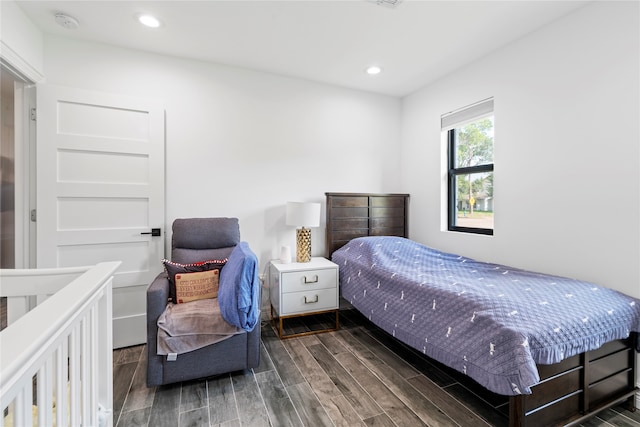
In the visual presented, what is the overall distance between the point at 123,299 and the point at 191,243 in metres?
0.72

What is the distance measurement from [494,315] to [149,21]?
9.75 feet

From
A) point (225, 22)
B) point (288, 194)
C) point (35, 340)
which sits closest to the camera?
point (35, 340)

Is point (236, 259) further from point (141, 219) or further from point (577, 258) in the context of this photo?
point (577, 258)

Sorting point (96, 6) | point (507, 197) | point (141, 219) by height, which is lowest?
point (141, 219)

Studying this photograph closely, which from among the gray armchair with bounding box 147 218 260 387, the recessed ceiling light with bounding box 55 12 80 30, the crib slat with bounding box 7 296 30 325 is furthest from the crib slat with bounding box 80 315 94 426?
the recessed ceiling light with bounding box 55 12 80 30

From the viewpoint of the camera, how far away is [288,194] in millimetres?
3131

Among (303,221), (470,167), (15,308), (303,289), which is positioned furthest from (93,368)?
(470,167)

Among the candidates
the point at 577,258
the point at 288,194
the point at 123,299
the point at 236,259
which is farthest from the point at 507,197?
the point at 123,299

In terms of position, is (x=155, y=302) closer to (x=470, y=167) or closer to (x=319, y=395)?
(x=319, y=395)

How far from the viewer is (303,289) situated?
2.70 m

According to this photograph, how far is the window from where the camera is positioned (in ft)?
9.14

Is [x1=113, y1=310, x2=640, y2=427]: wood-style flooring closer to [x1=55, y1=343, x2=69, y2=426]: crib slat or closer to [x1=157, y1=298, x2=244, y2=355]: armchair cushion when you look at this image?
[x1=157, y1=298, x2=244, y2=355]: armchair cushion

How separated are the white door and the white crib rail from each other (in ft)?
3.98

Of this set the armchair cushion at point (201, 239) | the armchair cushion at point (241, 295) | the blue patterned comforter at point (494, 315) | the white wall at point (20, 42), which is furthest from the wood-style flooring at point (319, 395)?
the white wall at point (20, 42)
